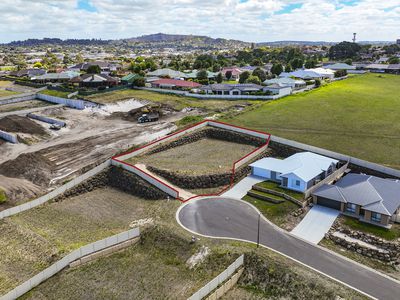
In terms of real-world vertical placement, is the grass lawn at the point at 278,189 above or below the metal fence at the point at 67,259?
above

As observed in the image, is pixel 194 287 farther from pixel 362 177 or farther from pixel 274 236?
pixel 362 177

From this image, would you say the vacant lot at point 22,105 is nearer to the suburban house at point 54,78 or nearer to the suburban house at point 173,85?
the suburban house at point 54,78

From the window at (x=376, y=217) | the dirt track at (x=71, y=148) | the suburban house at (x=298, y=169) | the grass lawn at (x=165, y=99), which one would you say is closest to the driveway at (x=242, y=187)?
the suburban house at (x=298, y=169)

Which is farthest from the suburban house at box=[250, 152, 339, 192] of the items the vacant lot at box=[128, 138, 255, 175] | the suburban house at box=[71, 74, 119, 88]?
the suburban house at box=[71, 74, 119, 88]

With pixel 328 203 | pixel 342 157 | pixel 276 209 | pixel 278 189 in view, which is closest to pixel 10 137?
pixel 278 189

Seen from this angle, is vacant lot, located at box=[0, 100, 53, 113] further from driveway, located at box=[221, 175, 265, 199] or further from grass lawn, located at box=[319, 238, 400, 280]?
grass lawn, located at box=[319, 238, 400, 280]

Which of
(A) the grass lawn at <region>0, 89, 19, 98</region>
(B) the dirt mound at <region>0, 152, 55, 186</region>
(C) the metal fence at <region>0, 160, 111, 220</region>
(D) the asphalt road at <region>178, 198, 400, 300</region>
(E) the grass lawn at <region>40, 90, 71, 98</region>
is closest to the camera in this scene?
(D) the asphalt road at <region>178, 198, 400, 300</region>
